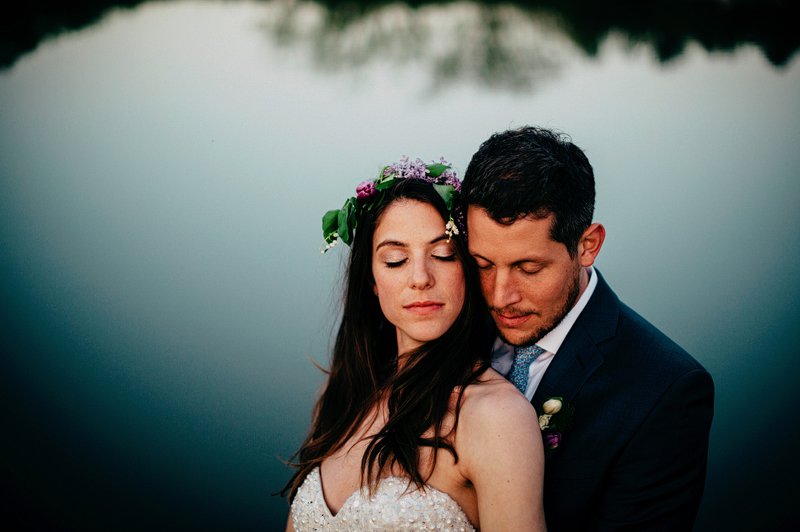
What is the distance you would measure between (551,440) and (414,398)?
40cm

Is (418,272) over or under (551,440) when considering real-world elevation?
over

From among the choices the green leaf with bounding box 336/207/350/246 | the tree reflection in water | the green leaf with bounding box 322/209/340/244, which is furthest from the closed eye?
the tree reflection in water

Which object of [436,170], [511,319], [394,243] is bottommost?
[511,319]

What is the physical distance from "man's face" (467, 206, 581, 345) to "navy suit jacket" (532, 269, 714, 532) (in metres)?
0.19

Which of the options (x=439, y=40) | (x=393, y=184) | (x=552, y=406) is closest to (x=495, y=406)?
(x=552, y=406)

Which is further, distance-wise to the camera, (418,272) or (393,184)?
(393,184)

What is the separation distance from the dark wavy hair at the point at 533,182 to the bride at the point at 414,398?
0.11 meters

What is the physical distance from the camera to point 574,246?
76.2 inches

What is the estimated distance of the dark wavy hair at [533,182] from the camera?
183 centimetres

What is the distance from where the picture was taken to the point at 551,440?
178 centimetres

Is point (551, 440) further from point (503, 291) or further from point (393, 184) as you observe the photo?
point (393, 184)

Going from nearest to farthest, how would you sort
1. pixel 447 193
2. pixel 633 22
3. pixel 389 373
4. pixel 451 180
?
pixel 447 193 < pixel 451 180 < pixel 389 373 < pixel 633 22

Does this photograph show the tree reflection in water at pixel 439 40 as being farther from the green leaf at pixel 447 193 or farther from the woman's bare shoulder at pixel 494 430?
the woman's bare shoulder at pixel 494 430

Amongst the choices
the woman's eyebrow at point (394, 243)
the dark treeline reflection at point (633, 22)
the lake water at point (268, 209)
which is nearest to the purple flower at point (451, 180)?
the woman's eyebrow at point (394, 243)
